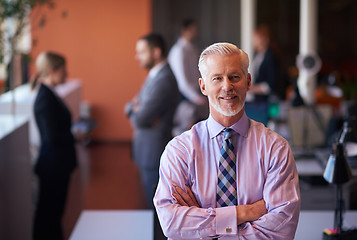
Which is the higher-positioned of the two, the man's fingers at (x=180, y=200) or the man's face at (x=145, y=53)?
the man's face at (x=145, y=53)

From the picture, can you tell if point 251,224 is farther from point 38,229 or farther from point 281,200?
point 38,229

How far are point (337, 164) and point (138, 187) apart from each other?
4.38m

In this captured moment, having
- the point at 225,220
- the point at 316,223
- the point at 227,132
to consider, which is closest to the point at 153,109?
the point at 316,223

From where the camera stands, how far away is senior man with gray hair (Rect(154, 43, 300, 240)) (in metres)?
2.09

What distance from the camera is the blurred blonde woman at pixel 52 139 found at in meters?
4.44

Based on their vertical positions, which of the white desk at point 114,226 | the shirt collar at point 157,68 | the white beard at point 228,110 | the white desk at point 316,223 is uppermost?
the white beard at point 228,110

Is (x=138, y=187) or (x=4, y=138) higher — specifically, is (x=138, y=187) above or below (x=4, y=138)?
below

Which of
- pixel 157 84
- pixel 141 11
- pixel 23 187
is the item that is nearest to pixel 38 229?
pixel 23 187

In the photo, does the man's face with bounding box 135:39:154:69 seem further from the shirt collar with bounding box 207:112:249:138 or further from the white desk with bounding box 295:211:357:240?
the shirt collar with bounding box 207:112:249:138

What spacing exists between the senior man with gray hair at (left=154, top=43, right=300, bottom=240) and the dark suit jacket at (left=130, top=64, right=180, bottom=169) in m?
2.23

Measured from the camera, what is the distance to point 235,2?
9711 mm

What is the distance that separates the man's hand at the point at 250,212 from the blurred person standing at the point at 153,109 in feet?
7.63

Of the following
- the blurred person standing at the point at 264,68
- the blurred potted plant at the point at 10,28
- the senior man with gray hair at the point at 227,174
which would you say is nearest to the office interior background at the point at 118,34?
the blurred person standing at the point at 264,68

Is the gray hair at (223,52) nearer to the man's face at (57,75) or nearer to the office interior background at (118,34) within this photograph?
the man's face at (57,75)
